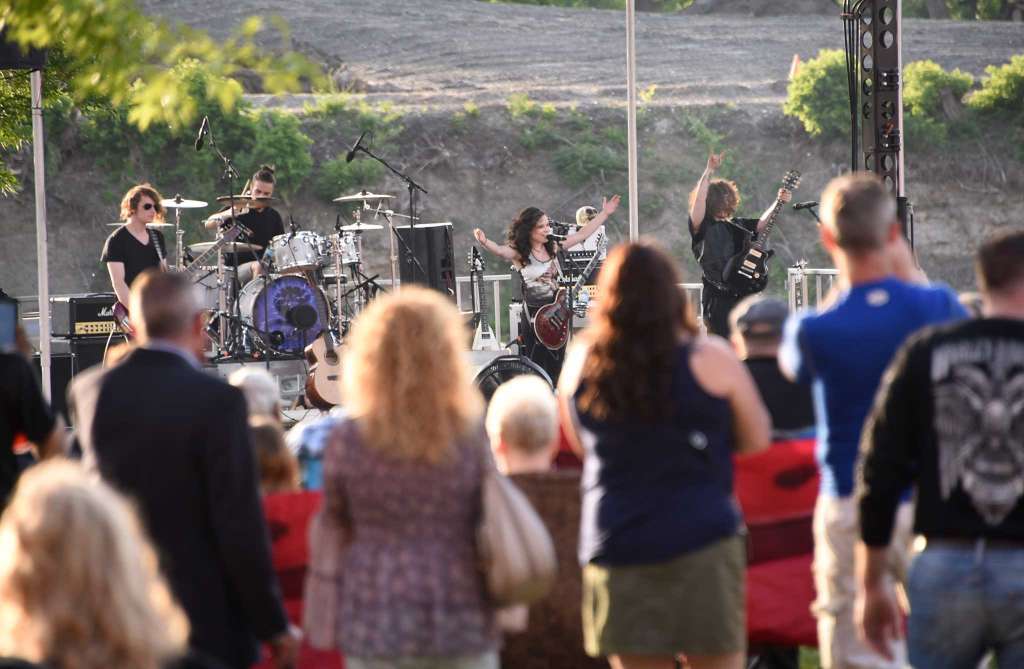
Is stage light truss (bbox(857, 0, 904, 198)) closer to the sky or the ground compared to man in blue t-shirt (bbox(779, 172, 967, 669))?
closer to the sky

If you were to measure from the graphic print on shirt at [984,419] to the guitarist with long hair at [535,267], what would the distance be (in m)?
8.92

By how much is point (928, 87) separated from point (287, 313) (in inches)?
956

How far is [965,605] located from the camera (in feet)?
10.8

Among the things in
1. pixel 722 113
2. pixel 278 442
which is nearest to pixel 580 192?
pixel 722 113

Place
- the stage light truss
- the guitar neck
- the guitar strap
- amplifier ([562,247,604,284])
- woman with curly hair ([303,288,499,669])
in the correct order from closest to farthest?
woman with curly hair ([303,288,499,669]) < the stage light truss < the guitar neck < the guitar strap < amplifier ([562,247,604,284])

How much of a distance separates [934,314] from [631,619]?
1096 millimetres

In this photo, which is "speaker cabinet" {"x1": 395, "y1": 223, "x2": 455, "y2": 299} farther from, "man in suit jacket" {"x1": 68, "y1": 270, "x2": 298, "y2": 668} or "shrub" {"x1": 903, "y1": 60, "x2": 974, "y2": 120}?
"shrub" {"x1": 903, "y1": 60, "x2": 974, "y2": 120}

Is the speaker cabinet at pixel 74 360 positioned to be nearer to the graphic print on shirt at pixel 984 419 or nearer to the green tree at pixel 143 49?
the green tree at pixel 143 49

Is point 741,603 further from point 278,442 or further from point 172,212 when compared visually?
point 172,212

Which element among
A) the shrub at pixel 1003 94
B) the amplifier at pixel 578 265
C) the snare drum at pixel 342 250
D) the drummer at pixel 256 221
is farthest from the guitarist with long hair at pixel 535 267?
the shrub at pixel 1003 94

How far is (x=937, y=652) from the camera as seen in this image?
3369 millimetres

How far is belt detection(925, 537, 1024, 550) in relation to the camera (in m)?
3.28

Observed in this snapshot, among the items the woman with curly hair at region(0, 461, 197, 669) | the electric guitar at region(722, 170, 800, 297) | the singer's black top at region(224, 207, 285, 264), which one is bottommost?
the woman with curly hair at region(0, 461, 197, 669)

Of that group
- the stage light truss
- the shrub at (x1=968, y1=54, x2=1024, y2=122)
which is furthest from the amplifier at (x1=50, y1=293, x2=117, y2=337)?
the shrub at (x1=968, y1=54, x2=1024, y2=122)
